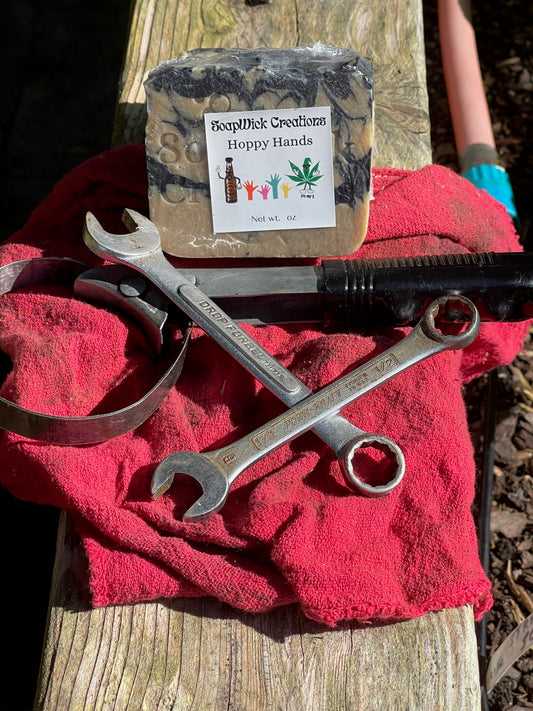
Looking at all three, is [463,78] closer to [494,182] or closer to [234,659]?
[494,182]

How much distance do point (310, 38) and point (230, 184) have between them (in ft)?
1.84

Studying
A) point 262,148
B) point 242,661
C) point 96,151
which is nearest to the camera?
Result: point 242,661

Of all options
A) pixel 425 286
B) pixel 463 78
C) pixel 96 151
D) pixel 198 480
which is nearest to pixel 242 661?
pixel 198 480

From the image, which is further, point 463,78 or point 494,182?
point 463,78

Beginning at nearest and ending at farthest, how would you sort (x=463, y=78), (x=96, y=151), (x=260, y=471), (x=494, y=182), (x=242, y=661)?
(x=242, y=661)
(x=260, y=471)
(x=494, y=182)
(x=463, y=78)
(x=96, y=151)

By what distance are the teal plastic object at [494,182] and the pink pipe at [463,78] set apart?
0.45 ft

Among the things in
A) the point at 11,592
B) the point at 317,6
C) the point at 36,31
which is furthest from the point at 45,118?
the point at 11,592

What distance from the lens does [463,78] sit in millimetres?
2027

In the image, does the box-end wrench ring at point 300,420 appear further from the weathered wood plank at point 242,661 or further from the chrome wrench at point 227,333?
→ the weathered wood plank at point 242,661

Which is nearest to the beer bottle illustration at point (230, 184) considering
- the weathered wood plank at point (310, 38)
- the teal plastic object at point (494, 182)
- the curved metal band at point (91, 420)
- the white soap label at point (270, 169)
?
the white soap label at point (270, 169)

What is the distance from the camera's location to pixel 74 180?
4.58ft

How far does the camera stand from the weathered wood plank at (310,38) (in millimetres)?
1551

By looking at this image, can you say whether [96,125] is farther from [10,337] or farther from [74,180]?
[10,337]

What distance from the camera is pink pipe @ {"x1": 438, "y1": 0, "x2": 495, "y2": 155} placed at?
1.91 metres
